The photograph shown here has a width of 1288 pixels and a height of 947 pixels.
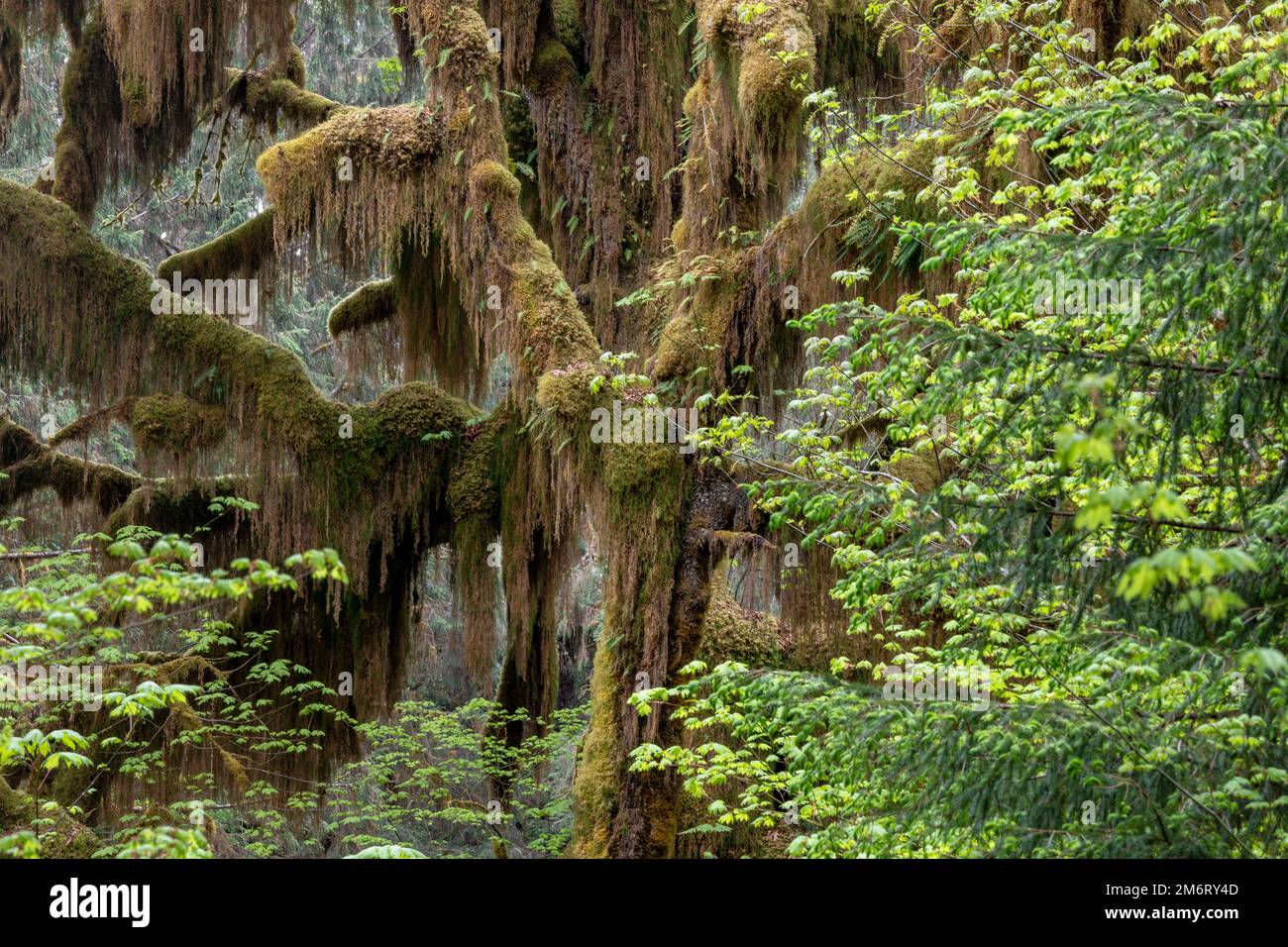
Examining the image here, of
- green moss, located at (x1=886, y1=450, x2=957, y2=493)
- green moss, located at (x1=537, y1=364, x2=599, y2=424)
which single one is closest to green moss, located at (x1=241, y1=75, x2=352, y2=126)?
green moss, located at (x1=537, y1=364, x2=599, y2=424)

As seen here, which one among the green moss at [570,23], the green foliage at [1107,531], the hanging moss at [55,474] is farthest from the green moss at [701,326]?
the hanging moss at [55,474]

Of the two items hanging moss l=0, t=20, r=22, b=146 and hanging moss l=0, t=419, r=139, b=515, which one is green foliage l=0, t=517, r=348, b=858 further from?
hanging moss l=0, t=20, r=22, b=146

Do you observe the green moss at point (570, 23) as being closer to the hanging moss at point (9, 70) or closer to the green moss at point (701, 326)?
the green moss at point (701, 326)

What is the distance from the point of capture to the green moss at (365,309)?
1234 centimetres

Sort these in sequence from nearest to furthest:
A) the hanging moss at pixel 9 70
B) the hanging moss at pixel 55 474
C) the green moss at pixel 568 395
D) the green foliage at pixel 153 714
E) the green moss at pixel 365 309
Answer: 1. the green foliage at pixel 153 714
2. the green moss at pixel 568 395
3. the hanging moss at pixel 55 474
4. the green moss at pixel 365 309
5. the hanging moss at pixel 9 70

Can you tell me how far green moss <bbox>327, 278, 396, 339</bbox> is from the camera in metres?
12.3

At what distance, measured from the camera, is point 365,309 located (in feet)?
40.6

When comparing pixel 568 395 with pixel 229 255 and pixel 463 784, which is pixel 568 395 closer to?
pixel 229 255

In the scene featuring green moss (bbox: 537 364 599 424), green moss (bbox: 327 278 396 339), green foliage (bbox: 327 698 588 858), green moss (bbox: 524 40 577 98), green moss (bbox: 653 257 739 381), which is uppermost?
green moss (bbox: 524 40 577 98)

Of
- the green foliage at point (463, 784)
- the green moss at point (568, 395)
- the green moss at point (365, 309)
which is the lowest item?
the green foliage at point (463, 784)

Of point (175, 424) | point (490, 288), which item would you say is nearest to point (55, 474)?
point (175, 424)

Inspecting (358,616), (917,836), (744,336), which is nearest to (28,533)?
(358,616)

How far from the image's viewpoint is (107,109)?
1254 centimetres

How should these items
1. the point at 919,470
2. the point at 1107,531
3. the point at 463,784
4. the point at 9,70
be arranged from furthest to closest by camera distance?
the point at 463,784 < the point at 9,70 < the point at 919,470 < the point at 1107,531
